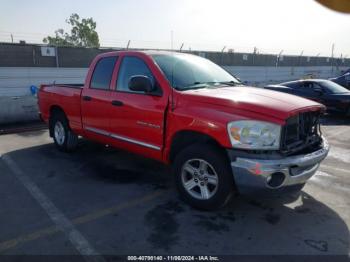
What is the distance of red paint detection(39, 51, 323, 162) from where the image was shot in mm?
3615

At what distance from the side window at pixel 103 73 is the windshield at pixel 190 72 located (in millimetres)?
949

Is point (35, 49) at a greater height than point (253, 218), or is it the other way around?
point (35, 49)

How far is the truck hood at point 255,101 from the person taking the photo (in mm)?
3527

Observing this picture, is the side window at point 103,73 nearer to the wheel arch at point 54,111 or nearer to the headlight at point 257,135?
the wheel arch at point 54,111

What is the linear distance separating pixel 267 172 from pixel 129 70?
8.64ft

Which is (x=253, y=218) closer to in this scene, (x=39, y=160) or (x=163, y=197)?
(x=163, y=197)

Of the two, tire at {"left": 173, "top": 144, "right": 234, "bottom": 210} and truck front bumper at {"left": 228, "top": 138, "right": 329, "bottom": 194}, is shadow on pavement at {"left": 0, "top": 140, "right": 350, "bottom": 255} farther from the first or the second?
truck front bumper at {"left": 228, "top": 138, "right": 329, "bottom": 194}

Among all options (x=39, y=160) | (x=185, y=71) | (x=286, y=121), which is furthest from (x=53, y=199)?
(x=286, y=121)

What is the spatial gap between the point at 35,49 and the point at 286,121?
15.6 meters

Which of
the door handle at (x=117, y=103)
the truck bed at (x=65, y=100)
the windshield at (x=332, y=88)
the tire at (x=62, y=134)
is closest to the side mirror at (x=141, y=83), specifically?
the door handle at (x=117, y=103)

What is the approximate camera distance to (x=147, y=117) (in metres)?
4.48

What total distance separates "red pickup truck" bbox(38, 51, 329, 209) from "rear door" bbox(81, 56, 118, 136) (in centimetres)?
2

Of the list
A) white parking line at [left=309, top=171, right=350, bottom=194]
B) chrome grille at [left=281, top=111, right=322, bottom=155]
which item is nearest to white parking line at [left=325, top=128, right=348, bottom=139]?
white parking line at [left=309, top=171, right=350, bottom=194]

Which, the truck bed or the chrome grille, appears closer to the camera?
the chrome grille
